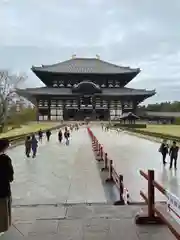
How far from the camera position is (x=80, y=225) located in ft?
18.7

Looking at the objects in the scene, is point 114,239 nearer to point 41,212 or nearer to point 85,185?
point 41,212

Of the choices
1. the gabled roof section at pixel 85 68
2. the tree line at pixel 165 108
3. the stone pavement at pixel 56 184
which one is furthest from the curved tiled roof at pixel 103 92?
the stone pavement at pixel 56 184

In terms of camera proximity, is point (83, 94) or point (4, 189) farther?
point (83, 94)

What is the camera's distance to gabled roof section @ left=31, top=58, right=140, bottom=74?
77.2 metres

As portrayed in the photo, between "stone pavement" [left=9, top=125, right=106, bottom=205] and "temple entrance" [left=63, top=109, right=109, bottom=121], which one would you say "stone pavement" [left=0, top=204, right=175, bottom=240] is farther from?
"temple entrance" [left=63, top=109, right=109, bottom=121]

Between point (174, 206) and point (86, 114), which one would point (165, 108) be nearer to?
point (86, 114)

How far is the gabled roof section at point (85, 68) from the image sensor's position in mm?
77188

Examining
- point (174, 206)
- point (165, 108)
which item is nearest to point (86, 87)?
point (165, 108)

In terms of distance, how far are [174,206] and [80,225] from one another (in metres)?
1.93

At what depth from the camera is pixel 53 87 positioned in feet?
257

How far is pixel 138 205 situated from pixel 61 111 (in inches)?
2714

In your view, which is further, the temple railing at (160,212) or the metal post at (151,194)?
the metal post at (151,194)

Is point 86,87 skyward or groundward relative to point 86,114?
skyward

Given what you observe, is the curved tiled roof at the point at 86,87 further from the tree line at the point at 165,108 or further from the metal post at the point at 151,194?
the metal post at the point at 151,194
